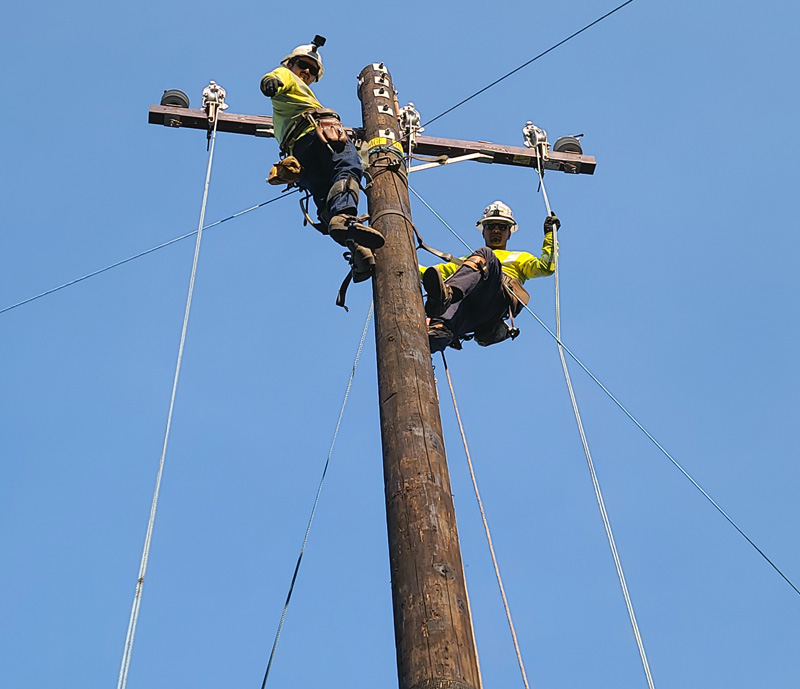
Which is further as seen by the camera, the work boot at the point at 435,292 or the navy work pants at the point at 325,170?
the navy work pants at the point at 325,170

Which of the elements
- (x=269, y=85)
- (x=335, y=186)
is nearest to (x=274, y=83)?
(x=269, y=85)

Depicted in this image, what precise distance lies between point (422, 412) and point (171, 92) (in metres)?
3.81

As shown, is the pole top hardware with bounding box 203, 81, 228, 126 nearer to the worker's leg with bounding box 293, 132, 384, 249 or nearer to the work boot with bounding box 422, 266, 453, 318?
the worker's leg with bounding box 293, 132, 384, 249

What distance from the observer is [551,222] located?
7.32 meters

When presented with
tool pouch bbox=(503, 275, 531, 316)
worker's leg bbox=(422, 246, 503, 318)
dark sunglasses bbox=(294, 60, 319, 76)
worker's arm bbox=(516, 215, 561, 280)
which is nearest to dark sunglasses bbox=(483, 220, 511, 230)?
worker's arm bbox=(516, 215, 561, 280)

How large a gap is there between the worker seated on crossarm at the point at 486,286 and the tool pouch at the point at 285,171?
0.91m

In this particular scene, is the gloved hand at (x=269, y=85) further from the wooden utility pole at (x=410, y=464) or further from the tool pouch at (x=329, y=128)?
the wooden utility pole at (x=410, y=464)

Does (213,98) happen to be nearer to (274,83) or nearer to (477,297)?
(274,83)

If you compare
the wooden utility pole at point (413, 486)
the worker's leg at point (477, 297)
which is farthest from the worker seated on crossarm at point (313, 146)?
the worker's leg at point (477, 297)

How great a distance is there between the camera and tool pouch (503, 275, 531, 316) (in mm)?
6973

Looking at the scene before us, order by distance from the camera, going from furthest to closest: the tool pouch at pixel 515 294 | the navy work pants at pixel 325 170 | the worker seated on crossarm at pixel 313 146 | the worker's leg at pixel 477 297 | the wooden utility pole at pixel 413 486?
the tool pouch at pixel 515 294 → the worker's leg at pixel 477 297 → the worker seated on crossarm at pixel 313 146 → the navy work pants at pixel 325 170 → the wooden utility pole at pixel 413 486

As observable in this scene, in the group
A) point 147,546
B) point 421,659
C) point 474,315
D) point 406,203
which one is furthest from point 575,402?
point 421,659

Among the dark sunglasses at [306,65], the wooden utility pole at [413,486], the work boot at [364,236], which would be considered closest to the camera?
the wooden utility pole at [413,486]

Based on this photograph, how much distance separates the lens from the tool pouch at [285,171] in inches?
239
